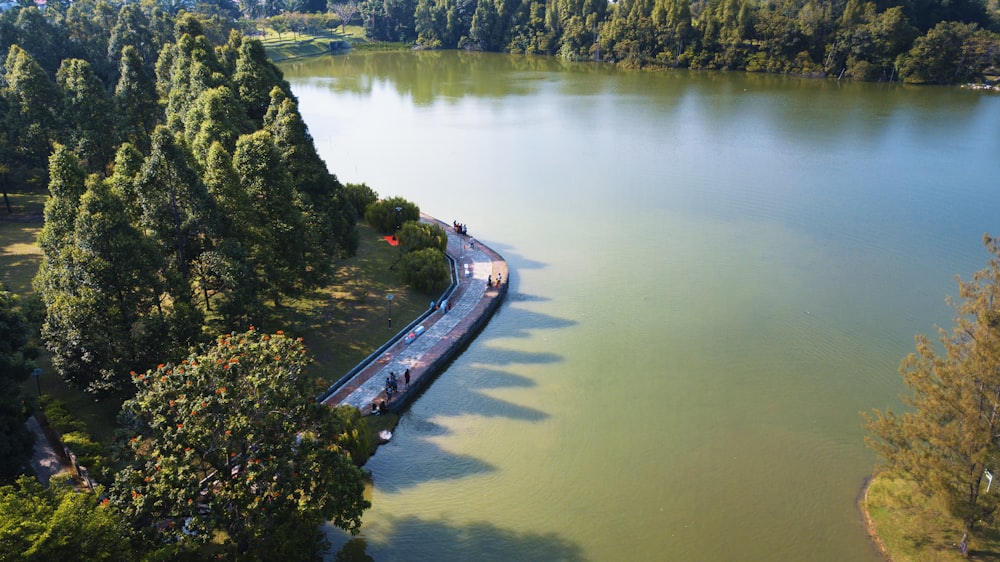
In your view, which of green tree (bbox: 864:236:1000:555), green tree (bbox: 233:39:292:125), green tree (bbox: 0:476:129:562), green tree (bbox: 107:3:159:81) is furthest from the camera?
green tree (bbox: 107:3:159:81)

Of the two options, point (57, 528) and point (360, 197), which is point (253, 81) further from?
point (57, 528)

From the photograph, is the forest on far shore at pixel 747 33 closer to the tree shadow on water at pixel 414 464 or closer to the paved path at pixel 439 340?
the paved path at pixel 439 340

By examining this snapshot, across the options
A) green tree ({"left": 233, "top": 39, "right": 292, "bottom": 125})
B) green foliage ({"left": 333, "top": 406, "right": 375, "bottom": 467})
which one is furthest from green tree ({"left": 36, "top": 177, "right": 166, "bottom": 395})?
green tree ({"left": 233, "top": 39, "right": 292, "bottom": 125})

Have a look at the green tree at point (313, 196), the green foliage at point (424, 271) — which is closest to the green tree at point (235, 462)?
the green tree at point (313, 196)

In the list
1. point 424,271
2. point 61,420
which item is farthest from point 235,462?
point 424,271

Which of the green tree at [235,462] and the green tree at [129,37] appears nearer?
the green tree at [235,462]

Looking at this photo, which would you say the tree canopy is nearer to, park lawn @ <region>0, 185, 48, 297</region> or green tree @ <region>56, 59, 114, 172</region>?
Answer: green tree @ <region>56, 59, 114, 172</region>

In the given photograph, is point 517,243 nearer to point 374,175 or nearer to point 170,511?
point 374,175
